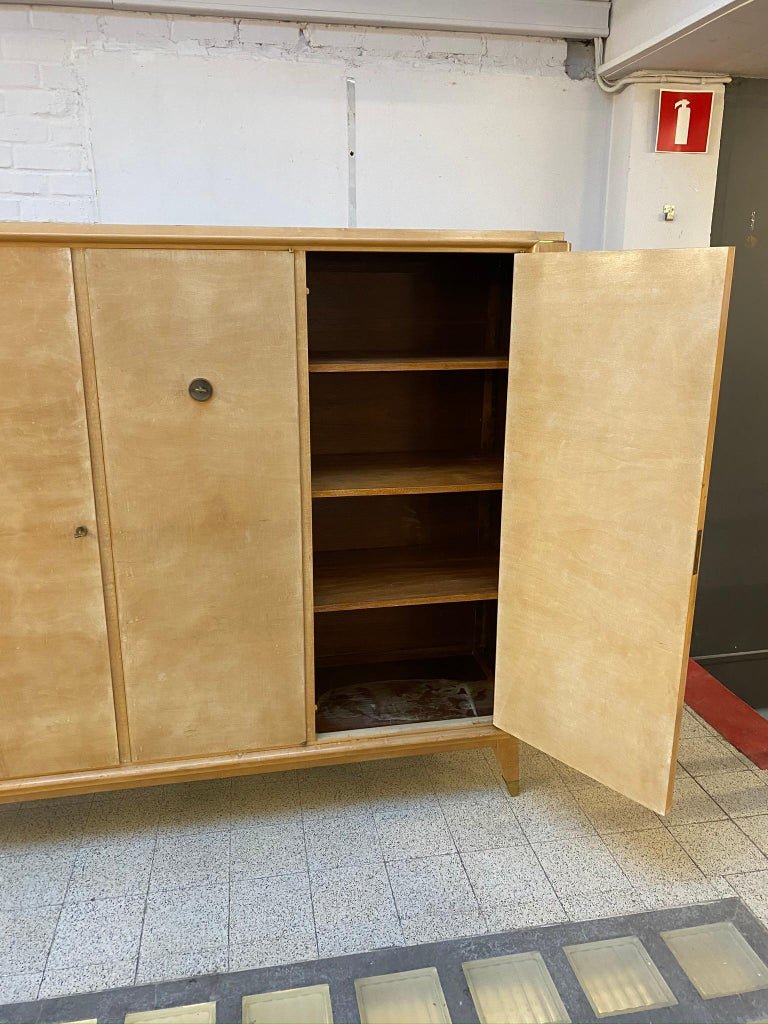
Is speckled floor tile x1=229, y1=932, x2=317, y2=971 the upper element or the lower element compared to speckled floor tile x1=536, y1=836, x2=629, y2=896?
lower

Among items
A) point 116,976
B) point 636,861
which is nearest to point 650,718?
point 636,861

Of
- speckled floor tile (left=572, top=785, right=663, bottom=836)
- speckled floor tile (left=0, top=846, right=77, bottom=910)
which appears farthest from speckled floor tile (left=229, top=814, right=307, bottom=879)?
speckled floor tile (left=572, top=785, right=663, bottom=836)

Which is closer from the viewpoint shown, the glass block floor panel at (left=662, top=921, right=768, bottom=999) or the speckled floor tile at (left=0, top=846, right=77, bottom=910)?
the glass block floor panel at (left=662, top=921, right=768, bottom=999)

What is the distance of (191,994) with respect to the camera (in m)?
1.52

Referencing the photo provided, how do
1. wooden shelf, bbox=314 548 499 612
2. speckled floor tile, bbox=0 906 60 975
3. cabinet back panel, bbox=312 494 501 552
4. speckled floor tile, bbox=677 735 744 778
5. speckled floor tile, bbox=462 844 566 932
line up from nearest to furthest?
speckled floor tile, bbox=0 906 60 975
speckled floor tile, bbox=462 844 566 932
wooden shelf, bbox=314 548 499 612
speckled floor tile, bbox=677 735 744 778
cabinet back panel, bbox=312 494 501 552

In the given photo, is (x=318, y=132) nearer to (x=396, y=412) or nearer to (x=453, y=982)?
(x=396, y=412)

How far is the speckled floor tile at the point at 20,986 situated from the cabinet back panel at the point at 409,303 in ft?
5.60

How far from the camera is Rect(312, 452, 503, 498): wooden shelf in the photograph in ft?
6.27

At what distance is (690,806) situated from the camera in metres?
2.11

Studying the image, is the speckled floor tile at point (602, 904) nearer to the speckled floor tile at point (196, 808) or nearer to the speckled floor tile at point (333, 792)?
the speckled floor tile at point (333, 792)

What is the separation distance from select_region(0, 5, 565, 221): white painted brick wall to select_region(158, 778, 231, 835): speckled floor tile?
174 cm

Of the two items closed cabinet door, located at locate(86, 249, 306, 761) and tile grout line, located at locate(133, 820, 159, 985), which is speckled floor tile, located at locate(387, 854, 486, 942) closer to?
closed cabinet door, located at locate(86, 249, 306, 761)

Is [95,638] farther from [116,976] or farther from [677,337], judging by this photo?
[677,337]

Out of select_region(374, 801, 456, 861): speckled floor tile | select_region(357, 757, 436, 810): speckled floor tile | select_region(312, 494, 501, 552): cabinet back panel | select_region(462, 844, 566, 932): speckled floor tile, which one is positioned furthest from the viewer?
select_region(312, 494, 501, 552): cabinet back panel
